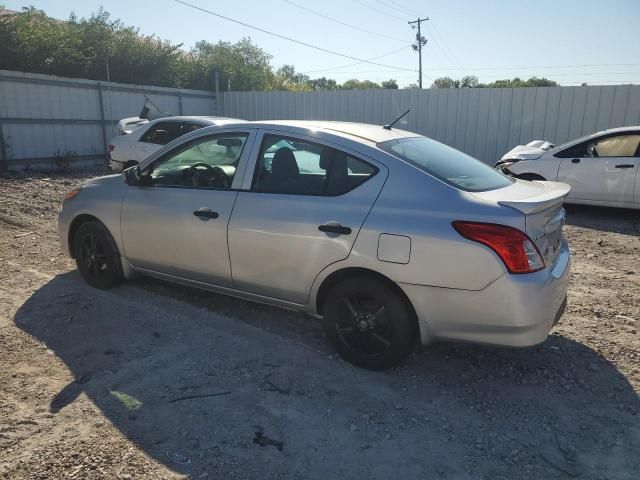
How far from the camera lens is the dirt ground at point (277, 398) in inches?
100

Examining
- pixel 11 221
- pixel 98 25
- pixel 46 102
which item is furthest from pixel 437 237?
pixel 98 25

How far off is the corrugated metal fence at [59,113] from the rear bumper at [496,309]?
484 inches

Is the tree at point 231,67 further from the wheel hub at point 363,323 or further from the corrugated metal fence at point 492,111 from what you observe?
the wheel hub at point 363,323

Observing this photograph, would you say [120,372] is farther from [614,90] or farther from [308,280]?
[614,90]

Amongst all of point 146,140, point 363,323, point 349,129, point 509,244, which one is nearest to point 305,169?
point 349,129

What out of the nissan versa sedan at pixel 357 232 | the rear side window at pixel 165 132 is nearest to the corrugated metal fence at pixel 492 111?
the rear side window at pixel 165 132

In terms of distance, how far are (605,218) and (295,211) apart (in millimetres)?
7228

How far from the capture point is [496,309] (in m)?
2.91

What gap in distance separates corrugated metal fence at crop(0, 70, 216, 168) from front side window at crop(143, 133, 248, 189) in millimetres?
9894

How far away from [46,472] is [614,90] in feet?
41.6

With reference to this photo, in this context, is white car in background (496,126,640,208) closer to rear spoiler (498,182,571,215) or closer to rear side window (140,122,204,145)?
rear spoiler (498,182,571,215)

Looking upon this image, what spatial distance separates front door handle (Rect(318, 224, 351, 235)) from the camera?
3271 millimetres

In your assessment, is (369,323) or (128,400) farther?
(369,323)

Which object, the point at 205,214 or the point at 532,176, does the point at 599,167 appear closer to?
the point at 532,176
